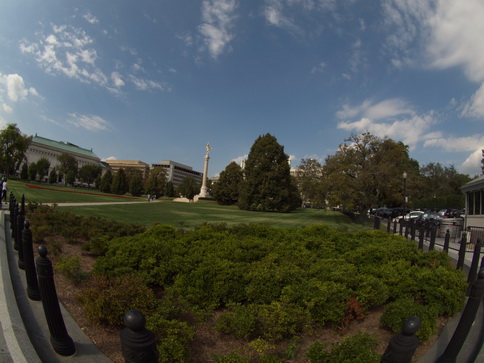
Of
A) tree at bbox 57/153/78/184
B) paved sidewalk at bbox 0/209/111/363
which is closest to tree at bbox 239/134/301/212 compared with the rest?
paved sidewalk at bbox 0/209/111/363

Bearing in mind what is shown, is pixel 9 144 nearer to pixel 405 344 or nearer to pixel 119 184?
pixel 119 184

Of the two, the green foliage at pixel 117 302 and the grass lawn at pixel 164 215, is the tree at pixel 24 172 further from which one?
the green foliage at pixel 117 302

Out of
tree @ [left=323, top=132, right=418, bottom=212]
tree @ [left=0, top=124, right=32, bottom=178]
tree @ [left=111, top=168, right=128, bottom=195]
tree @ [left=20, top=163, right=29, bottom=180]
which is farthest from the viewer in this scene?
tree @ [left=20, top=163, right=29, bottom=180]

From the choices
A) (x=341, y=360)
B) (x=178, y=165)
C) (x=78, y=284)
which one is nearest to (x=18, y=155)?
(x=78, y=284)

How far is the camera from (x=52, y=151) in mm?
118875

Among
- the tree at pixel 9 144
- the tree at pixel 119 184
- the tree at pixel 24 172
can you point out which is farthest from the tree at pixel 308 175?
the tree at pixel 24 172

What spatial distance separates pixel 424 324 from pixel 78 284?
524 cm

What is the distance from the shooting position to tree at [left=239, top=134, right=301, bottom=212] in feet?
141

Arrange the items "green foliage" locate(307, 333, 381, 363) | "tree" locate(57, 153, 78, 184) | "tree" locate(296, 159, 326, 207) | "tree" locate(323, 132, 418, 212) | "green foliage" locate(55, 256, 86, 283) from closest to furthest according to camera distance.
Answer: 1. "green foliage" locate(307, 333, 381, 363)
2. "green foliage" locate(55, 256, 86, 283)
3. "tree" locate(323, 132, 418, 212)
4. "tree" locate(296, 159, 326, 207)
5. "tree" locate(57, 153, 78, 184)

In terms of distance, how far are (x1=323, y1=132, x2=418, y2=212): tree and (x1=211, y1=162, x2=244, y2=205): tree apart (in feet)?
86.6

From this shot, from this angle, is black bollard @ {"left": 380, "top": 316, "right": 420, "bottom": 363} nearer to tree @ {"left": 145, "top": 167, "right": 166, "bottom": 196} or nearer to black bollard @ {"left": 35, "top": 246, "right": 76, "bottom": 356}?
black bollard @ {"left": 35, "top": 246, "right": 76, "bottom": 356}

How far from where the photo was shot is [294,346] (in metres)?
3.52

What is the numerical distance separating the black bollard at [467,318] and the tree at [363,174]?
26.3 m

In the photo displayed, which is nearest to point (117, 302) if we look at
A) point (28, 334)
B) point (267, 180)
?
point (28, 334)
